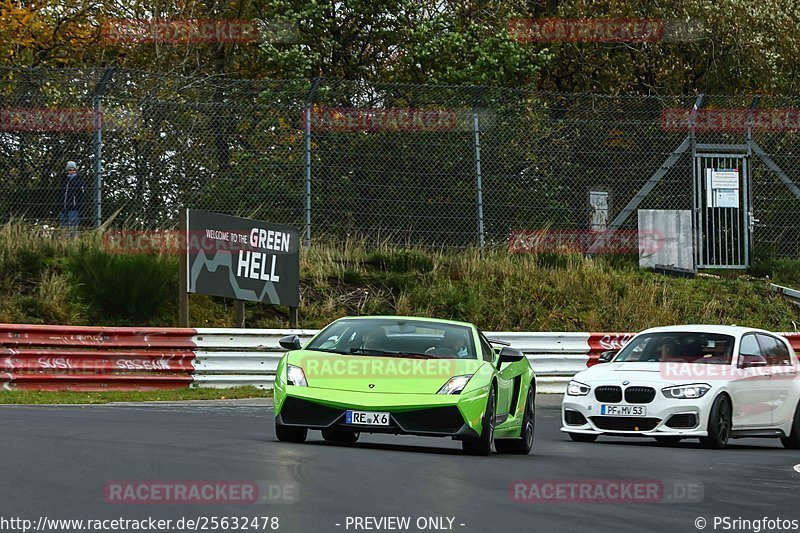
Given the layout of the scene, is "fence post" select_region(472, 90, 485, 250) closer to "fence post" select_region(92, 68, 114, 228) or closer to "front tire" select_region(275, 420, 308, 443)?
"fence post" select_region(92, 68, 114, 228)

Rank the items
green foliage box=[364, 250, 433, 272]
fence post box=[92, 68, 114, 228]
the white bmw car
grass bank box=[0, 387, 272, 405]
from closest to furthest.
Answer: the white bmw car → grass bank box=[0, 387, 272, 405] → fence post box=[92, 68, 114, 228] → green foliage box=[364, 250, 433, 272]

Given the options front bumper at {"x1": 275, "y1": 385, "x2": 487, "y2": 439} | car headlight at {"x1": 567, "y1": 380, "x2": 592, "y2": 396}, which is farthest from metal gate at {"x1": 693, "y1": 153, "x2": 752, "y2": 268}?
front bumper at {"x1": 275, "y1": 385, "x2": 487, "y2": 439}

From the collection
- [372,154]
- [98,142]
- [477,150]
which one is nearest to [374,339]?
[98,142]

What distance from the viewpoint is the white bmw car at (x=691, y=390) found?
651 inches

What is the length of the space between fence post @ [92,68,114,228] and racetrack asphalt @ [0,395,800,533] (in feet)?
27.8

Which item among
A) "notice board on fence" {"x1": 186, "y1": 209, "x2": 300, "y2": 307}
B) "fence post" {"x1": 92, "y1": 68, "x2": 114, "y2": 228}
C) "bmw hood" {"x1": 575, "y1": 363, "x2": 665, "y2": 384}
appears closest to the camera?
"bmw hood" {"x1": 575, "y1": 363, "x2": 665, "y2": 384}

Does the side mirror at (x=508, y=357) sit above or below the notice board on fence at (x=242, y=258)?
below

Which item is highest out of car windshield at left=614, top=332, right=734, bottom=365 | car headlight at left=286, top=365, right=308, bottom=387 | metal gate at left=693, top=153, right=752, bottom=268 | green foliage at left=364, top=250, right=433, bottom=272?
metal gate at left=693, top=153, right=752, bottom=268

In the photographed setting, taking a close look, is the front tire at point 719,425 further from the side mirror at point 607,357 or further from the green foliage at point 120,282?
the green foliage at point 120,282

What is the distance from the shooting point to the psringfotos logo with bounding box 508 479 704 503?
34.7 feet

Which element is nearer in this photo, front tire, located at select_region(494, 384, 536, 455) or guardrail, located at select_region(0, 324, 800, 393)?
front tire, located at select_region(494, 384, 536, 455)

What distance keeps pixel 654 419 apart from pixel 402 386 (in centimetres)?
379

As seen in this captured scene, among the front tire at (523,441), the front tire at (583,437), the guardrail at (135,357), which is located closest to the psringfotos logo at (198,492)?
the front tire at (523,441)

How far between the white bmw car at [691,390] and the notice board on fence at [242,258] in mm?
7254
